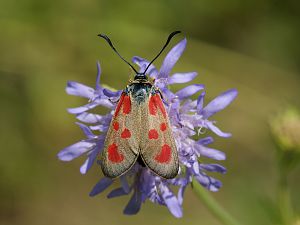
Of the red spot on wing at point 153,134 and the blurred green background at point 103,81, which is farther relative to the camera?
the blurred green background at point 103,81

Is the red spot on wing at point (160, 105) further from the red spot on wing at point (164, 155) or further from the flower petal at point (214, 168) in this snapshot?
the flower petal at point (214, 168)

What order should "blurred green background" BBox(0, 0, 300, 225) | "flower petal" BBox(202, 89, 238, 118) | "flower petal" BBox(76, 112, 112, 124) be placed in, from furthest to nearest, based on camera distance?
1. "blurred green background" BBox(0, 0, 300, 225)
2. "flower petal" BBox(76, 112, 112, 124)
3. "flower petal" BBox(202, 89, 238, 118)

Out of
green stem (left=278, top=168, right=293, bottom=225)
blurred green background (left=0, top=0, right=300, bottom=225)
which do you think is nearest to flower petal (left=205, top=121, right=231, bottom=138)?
green stem (left=278, top=168, right=293, bottom=225)

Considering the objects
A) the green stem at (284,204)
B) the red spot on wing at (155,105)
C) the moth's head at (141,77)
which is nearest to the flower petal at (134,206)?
the red spot on wing at (155,105)

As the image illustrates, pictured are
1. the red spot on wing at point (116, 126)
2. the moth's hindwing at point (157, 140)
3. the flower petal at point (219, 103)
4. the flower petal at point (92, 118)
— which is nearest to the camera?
the moth's hindwing at point (157, 140)

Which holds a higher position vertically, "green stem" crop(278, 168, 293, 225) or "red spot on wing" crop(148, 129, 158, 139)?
"red spot on wing" crop(148, 129, 158, 139)

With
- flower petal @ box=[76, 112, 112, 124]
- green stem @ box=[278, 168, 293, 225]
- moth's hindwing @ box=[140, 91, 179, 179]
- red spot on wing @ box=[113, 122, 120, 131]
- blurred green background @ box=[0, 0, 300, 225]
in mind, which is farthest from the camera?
blurred green background @ box=[0, 0, 300, 225]

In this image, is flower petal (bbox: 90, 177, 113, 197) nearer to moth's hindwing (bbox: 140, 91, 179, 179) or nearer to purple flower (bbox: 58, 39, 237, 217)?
purple flower (bbox: 58, 39, 237, 217)
